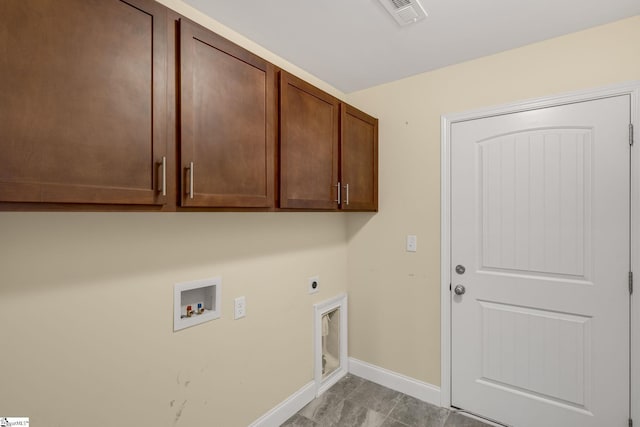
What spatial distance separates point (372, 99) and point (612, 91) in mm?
1490

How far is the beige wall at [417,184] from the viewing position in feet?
6.11

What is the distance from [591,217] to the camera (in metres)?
1.76

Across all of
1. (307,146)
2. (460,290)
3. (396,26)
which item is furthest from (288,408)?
Answer: (396,26)

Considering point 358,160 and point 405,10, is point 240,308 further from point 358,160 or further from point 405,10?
point 405,10

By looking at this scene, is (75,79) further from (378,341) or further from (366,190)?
(378,341)

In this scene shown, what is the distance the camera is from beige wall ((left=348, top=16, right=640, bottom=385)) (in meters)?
1.86

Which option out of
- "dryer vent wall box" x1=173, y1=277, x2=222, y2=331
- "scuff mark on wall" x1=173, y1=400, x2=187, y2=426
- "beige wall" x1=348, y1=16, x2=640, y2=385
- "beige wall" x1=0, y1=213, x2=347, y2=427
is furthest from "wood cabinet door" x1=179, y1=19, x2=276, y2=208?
"beige wall" x1=348, y1=16, x2=640, y2=385

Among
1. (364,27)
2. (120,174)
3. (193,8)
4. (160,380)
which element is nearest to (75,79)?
(120,174)

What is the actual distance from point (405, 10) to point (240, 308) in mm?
1841

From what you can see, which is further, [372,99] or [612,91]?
[372,99]

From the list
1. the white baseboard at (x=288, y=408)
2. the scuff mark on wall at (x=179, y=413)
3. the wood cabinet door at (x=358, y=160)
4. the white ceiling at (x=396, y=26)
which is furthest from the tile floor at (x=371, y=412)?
the white ceiling at (x=396, y=26)

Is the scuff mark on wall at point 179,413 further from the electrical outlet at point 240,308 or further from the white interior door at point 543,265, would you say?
the white interior door at point 543,265

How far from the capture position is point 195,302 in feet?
5.49

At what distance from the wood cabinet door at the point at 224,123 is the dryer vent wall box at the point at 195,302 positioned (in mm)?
518
